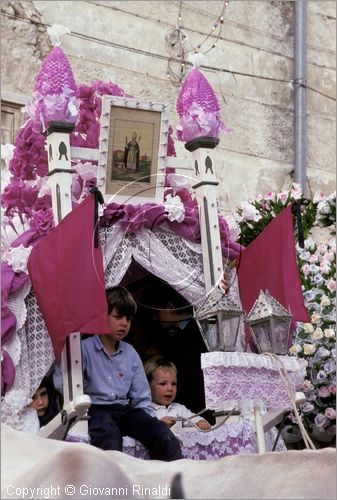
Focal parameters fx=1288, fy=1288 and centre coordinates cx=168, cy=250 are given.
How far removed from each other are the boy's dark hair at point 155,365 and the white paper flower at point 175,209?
785 mm

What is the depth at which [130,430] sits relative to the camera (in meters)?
6.35

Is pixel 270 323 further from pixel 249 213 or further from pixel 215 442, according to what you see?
pixel 249 213

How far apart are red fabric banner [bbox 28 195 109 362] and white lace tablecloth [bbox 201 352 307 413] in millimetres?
594

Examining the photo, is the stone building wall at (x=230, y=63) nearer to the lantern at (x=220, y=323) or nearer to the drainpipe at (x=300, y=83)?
the drainpipe at (x=300, y=83)

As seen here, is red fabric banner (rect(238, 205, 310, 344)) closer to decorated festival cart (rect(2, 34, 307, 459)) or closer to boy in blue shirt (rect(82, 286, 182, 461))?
decorated festival cart (rect(2, 34, 307, 459))

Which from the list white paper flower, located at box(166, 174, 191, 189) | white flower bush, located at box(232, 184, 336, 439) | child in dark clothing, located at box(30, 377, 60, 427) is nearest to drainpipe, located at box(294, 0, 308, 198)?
white flower bush, located at box(232, 184, 336, 439)

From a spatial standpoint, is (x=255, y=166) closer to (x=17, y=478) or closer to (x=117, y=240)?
(x=117, y=240)

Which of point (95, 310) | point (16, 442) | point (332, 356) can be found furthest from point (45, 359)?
point (16, 442)

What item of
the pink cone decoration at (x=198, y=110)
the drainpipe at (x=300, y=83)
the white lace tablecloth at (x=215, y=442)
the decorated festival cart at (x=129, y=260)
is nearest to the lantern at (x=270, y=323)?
the decorated festival cart at (x=129, y=260)

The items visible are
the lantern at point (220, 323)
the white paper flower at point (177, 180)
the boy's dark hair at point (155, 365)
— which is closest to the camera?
the lantern at point (220, 323)

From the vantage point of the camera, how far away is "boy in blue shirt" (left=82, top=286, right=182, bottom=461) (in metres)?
6.23

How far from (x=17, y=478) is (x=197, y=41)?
8969 millimetres

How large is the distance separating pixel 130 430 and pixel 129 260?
901 millimetres

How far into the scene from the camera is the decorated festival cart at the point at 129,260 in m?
6.14
